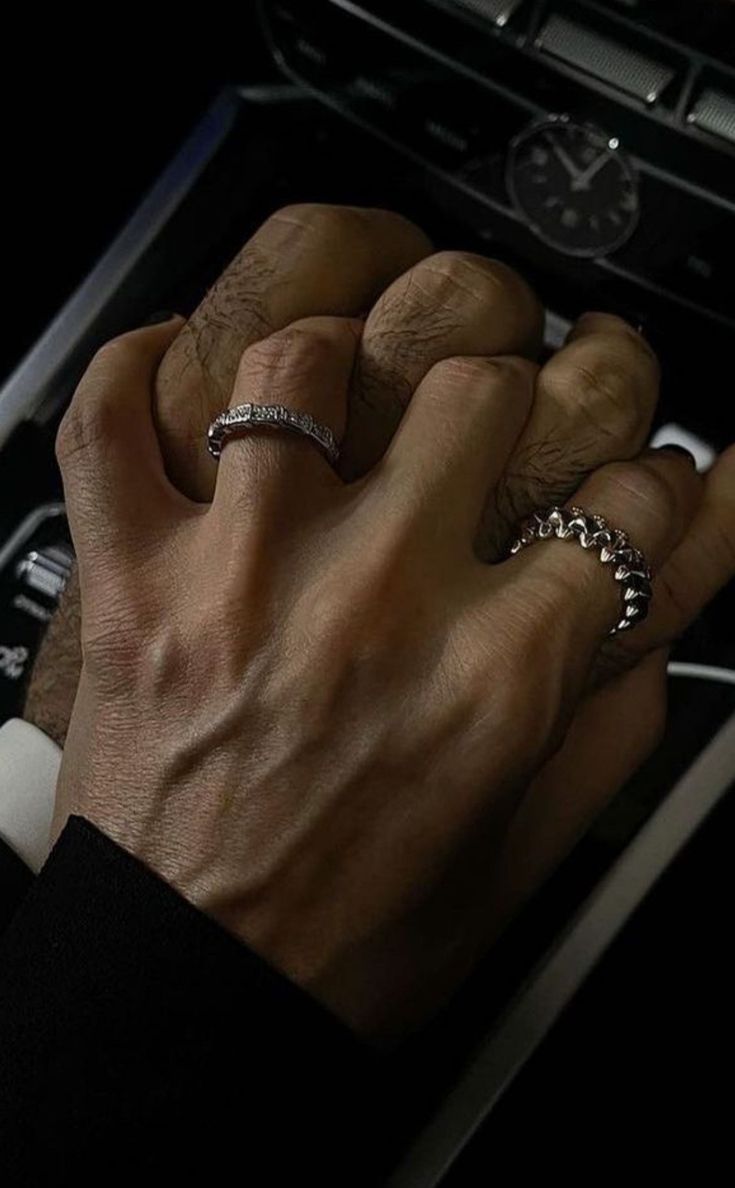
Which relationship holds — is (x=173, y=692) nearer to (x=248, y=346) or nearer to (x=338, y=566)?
(x=338, y=566)

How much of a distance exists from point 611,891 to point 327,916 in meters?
0.18

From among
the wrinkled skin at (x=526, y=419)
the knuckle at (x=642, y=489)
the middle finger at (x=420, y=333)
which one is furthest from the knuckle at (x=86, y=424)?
the knuckle at (x=642, y=489)

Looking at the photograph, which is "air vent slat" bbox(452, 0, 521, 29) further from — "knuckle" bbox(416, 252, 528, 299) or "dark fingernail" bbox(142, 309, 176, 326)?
"dark fingernail" bbox(142, 309, 176, 326)

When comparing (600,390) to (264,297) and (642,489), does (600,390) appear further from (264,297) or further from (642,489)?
(264,297)

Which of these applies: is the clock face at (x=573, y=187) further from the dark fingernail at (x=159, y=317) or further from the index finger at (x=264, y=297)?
the dark fingernail at (x=159, y=317)

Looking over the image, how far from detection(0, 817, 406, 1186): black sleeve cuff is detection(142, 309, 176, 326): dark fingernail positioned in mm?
335

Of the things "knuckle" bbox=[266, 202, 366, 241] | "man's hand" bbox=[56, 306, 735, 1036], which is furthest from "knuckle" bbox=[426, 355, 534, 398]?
"knuckle" bbox=[266, 202, 366, 241]

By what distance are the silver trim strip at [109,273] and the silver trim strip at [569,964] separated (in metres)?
0.43

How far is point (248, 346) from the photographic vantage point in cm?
73

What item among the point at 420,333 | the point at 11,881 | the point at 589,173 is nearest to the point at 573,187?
the point at 589,173

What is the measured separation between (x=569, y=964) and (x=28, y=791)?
0.28 m

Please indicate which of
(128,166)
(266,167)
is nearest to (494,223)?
(266,167)

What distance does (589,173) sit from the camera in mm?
741

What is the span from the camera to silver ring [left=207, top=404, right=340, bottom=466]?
2.09 ft
